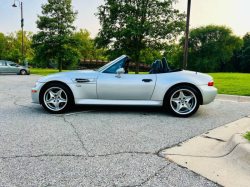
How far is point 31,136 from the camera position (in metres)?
3.11

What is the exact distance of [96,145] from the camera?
2.78m

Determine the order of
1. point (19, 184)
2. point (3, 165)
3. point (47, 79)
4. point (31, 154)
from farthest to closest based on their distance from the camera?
point (47, 79) → point (31, 154) → point (3, 165) → point (19, 184)

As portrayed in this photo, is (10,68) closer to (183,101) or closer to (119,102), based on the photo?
(119,102)

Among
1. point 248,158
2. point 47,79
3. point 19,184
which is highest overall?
point 47,79

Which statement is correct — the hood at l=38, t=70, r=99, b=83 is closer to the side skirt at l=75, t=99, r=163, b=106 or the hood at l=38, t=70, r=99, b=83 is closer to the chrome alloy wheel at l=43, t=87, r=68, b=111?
the chrome alloy wheel at l=43, t=87, r=68, b=111

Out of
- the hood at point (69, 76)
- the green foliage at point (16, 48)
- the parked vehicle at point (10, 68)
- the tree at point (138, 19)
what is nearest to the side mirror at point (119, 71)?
the hood at point (69, 76)

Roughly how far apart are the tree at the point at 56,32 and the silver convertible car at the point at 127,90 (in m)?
19.5

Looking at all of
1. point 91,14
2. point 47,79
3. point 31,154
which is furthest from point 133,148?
point 91,14

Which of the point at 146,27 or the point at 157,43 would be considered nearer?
the point at 146,27

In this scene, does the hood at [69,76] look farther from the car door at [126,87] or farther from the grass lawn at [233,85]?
the grass lawn at [233,85]

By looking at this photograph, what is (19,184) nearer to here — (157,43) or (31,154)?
(31,154)

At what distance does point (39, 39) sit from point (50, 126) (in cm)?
2301

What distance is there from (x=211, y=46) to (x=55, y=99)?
49.4 m

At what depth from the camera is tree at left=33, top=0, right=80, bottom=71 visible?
2308cm
